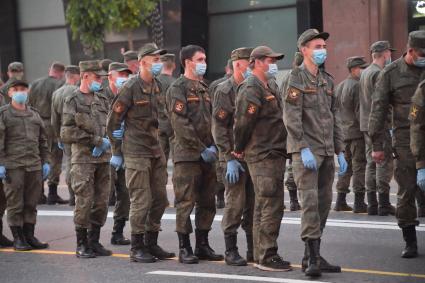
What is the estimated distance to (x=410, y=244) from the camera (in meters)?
10.4

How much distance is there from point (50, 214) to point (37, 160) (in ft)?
10.2

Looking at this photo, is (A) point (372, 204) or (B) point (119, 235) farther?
(A) point (372, 204)

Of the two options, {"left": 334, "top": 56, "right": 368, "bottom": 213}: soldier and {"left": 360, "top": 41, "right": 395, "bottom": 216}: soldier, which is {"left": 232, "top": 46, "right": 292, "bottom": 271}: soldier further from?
{"left": 334, "top": 56, "right": 368, "bottom": 213}: soldier

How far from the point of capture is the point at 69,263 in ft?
35.5

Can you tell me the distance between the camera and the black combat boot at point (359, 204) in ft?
45.5

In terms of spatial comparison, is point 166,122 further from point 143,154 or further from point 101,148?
point 143,154

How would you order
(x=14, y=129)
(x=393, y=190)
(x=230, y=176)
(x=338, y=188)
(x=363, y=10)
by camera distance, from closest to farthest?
(x=230, y=176) < (x=14, y=129) < (x=338, y=188) < (x=393, y=190) < (x=363, y=10)

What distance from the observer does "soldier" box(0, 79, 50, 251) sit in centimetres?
1174

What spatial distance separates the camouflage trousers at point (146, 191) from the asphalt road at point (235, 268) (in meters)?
0.44

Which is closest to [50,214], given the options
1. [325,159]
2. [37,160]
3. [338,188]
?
[37,160]

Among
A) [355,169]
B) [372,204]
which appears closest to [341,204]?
[355,169]

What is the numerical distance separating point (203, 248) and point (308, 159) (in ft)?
6.04

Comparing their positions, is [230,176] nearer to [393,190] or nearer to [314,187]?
[314,187]

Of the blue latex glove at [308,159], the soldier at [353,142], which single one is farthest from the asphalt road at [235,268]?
the blue latex glove at [308,159]
